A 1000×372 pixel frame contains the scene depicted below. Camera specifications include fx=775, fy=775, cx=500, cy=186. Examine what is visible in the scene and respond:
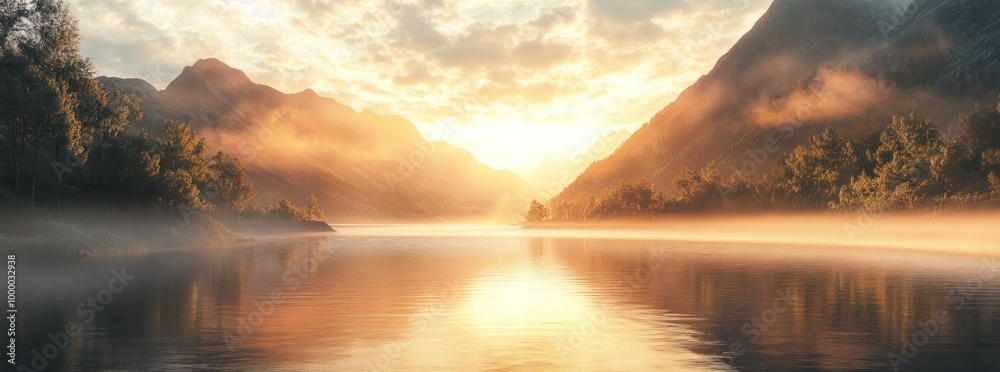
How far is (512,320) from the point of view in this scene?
113 ft

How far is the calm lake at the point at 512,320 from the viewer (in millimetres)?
23953

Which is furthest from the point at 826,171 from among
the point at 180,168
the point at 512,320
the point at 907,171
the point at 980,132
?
the point at 512,320

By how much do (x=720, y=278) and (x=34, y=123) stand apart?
78.8 m

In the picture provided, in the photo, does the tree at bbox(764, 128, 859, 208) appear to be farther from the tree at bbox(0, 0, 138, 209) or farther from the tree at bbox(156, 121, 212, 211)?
the tree at bbox(0, 0, 138, 209)

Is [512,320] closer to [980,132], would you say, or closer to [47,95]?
[47,95]

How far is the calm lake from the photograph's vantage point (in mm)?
23953

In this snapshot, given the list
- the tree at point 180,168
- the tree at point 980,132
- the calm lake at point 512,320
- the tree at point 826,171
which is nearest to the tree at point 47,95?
the tree at point 180,168

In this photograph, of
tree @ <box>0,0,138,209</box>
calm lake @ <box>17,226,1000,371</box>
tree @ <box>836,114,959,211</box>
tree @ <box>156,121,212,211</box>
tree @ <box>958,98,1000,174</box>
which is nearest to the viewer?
calm lake @ <box>17,226,1000,371</box>

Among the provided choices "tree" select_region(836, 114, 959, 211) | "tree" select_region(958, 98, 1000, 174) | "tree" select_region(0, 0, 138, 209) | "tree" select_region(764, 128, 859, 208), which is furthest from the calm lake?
"tree" select_region(764, 128, 859, 208)

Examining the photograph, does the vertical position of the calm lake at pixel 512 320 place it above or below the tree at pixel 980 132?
below

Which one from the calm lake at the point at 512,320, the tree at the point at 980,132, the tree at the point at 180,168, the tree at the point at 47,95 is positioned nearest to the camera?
the calm lake at the point at 512,320

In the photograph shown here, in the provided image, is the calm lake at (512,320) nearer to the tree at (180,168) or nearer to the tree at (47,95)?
the tree at (47,95)

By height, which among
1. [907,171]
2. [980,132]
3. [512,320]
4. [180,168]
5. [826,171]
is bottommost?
[512,320]

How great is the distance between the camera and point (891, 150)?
15900 centimetres
